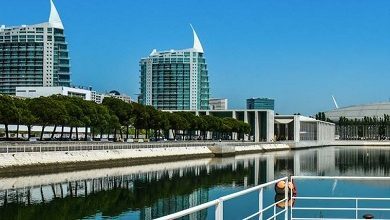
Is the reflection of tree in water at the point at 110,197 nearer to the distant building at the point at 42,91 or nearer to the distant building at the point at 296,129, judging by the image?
the distant building at the point at 42,91

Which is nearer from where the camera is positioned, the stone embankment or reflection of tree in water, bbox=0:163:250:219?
reflection of tree in water, bbox=0:163:250:219

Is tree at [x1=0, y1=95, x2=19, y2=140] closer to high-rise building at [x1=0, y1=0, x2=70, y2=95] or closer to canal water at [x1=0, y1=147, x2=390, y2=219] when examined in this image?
canal water at [x1=0, y1=147, x2=390, y2=219]

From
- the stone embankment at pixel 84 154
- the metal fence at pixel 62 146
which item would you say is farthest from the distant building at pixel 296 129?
the metal fence at pixel 62 146

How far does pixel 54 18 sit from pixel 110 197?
541 ft

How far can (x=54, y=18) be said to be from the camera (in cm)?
19000

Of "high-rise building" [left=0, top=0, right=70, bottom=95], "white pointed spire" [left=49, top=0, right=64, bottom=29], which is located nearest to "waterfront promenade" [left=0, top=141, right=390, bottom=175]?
"high-rise building" [left=0, top=0, right=70, bottom=95]

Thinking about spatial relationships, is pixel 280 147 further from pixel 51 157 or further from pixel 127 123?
pixel 51 157

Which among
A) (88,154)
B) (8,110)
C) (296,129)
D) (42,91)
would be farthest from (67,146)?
(296,129)

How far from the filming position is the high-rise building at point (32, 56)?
582 feet

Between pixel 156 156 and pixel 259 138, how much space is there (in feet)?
299

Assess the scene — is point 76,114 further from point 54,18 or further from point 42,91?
point 54,18

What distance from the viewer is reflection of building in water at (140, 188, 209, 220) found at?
2779 cm

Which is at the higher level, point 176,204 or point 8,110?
point 8,110

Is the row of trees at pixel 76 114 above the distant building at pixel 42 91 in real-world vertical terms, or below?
below
